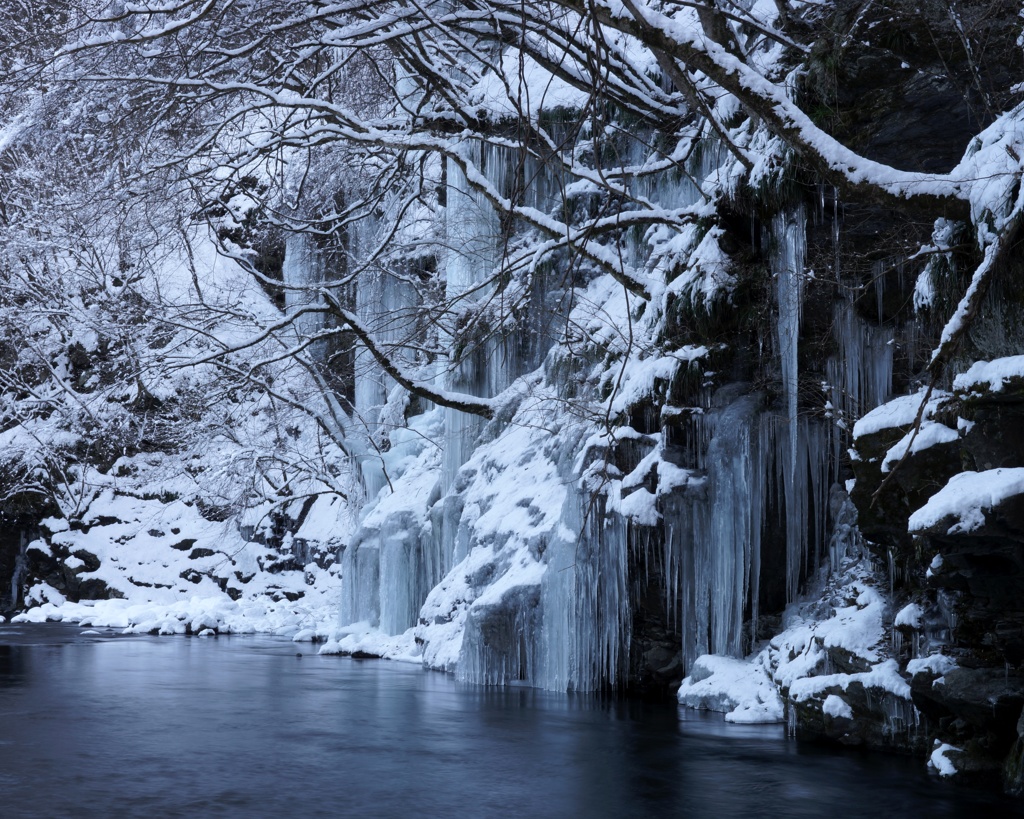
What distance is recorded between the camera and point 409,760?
24.6 ft

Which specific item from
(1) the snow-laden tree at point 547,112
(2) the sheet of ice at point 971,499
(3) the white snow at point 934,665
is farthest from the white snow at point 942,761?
(1) the snow-laden tree at point 547,112

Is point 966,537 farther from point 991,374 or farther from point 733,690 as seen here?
point 733,690

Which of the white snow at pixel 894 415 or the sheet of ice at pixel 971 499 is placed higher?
the white snow at pixel 894 415

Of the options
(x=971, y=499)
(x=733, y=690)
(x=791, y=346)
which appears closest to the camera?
(x=971, y=499)

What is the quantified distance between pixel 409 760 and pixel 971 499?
4.31 m

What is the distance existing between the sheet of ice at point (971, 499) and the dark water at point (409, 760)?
161 cm

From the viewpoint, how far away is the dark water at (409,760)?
606cm

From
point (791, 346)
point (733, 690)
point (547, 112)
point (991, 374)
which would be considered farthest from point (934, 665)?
point (547, 112)

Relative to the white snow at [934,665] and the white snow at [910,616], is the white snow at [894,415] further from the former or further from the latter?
the white snow at [934,665]

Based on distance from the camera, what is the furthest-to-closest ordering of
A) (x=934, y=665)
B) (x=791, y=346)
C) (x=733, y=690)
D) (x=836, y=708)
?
(x=733, y=690), (x=791, y=346), (x=836, y=708), (x=934, y=665)

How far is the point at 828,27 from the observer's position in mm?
8484

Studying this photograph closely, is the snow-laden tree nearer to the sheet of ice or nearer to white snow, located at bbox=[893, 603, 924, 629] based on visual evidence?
the sheet of ice

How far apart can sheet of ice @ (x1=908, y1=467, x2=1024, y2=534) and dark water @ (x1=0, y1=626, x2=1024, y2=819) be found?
1.61m

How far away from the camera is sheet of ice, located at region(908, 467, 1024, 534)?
5.30 metres
